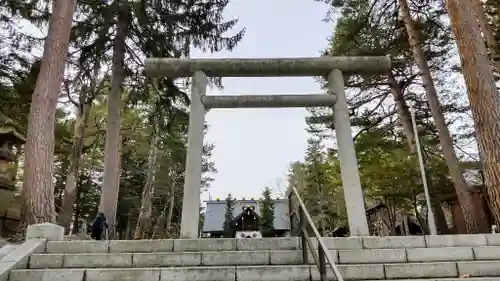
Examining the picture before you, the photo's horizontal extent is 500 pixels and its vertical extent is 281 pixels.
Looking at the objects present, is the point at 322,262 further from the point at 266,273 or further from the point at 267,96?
the point at 267,96

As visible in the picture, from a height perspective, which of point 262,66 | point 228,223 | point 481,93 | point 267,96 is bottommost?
point 228,223

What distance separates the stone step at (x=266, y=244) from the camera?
4473mm

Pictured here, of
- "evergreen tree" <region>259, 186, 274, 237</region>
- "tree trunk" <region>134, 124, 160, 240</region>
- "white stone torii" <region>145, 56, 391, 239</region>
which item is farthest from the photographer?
"evergreen tree" <region>259, 186, 274, 237</region>

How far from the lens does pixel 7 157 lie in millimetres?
9562

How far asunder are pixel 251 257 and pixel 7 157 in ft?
26.9

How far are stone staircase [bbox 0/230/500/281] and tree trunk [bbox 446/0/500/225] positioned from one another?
84.1 inches

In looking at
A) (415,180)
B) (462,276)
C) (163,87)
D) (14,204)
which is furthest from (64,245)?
(415,180)

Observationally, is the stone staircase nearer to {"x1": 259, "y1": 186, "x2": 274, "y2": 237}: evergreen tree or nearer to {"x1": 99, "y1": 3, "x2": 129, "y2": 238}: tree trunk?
{"x1": 99, "y1": 3, "x2": 129, "y2": 238}: tree trunk

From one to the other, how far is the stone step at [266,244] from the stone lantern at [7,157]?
5.43m

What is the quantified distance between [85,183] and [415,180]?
739 inches

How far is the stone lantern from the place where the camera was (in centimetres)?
898

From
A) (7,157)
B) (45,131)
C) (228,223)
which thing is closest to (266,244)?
(45,131)

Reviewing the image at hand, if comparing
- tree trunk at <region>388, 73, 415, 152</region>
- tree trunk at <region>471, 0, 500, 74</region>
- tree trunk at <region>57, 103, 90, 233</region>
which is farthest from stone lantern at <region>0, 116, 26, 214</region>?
tree trunk at <region>471, 0, 500, 74</region>

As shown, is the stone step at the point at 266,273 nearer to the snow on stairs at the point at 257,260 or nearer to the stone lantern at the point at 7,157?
the snow on stairs at the point at 257,260
